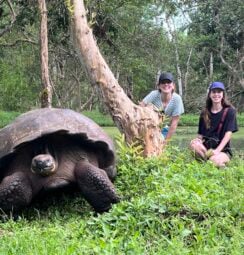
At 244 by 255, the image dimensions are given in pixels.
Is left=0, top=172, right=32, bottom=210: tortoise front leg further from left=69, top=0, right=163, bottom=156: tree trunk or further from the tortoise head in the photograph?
left=69, top=0, right=163, bottom=156: tree trunk

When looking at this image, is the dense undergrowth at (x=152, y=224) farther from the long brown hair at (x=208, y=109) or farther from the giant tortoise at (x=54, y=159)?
the long brown hair at (x=208, y=109)

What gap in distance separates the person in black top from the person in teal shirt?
0.28 metres

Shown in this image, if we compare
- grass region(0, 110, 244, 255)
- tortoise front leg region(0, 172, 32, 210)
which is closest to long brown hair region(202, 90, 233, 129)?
grass region(0, 110, 244, 255)

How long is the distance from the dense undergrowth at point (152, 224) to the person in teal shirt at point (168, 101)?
1.37 metres

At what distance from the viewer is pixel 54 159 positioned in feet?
13.3

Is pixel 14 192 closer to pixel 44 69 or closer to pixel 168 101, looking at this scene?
pixel 168 101

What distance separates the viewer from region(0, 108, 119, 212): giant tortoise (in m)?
3.87

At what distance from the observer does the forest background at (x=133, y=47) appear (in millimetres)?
11781

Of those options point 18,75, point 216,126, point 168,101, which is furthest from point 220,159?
point 18,75

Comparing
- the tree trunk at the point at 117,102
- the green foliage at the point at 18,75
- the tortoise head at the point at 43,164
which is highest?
the tree trunk at the point at 117,102

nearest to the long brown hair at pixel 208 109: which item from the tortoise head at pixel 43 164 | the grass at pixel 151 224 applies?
the grass at pixel 151 224

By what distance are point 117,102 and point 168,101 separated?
556 millimetres

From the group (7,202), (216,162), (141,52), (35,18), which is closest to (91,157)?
(7,202)

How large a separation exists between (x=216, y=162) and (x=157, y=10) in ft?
50.1
